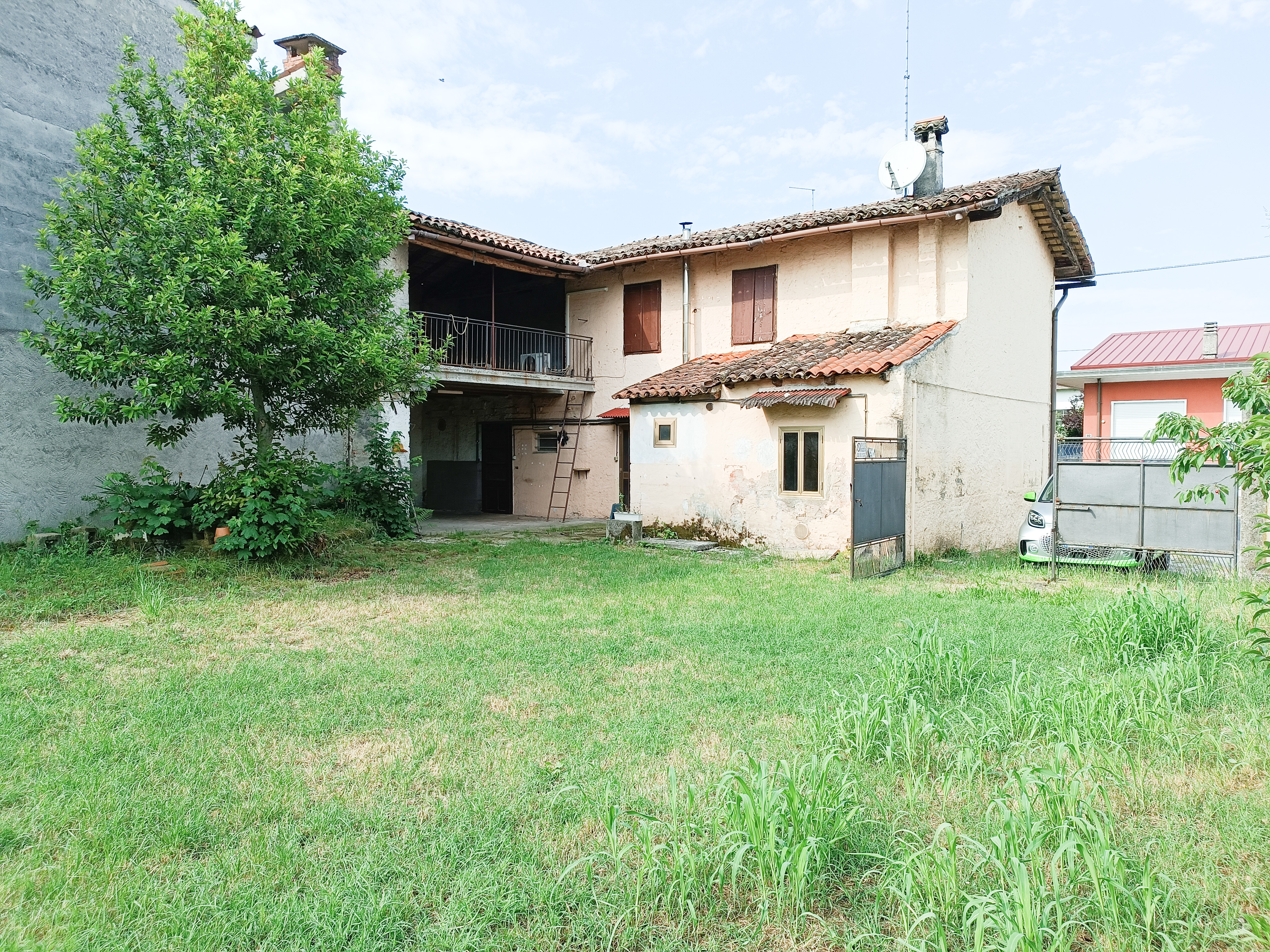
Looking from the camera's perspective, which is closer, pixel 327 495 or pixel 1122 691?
pixel 1122 691

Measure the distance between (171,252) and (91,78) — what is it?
3725mm

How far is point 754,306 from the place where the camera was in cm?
1445

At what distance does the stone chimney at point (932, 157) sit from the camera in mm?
13680

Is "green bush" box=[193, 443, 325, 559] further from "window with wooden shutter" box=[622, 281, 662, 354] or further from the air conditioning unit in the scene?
"window with wooden shutter" box=[622, 281, 662, 354]

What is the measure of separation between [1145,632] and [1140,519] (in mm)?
4500

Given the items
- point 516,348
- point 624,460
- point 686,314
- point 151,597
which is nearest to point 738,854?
point 151,597

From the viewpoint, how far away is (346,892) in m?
2.56

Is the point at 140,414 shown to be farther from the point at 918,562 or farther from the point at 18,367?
the point at 918,562

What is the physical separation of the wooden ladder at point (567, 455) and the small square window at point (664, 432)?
407 cm

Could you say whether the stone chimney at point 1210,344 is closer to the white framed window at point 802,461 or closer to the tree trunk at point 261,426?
the white framed window at point 802,461

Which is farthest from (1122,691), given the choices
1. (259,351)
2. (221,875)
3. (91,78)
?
(91,78)

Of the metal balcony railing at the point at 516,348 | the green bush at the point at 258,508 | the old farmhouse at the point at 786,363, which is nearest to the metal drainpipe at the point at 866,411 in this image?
the old farmhouse at the point at 786,363

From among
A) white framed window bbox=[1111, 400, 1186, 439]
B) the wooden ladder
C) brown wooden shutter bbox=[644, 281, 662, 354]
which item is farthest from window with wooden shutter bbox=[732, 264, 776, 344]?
white framed window bbox=[1111, 400, 1186, 439]

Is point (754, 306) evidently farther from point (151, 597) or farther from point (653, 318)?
point (151, 597)
